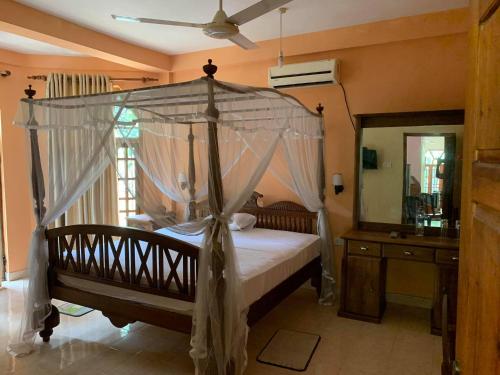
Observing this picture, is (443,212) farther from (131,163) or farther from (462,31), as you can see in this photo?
(131,163)

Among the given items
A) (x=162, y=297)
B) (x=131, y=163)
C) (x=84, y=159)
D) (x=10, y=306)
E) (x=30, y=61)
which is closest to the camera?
(x=162, y=297)

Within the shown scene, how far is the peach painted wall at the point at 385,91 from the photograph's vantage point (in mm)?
3695

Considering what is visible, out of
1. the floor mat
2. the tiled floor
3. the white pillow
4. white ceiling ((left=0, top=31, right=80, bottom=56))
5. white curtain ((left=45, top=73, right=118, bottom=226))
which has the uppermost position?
white ceiling ((left=0, top=31, right=80, bottom=56))

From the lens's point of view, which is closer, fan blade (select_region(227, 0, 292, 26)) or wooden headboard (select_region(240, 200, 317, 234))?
fan blade (select_region(227, 0, 292, 26))

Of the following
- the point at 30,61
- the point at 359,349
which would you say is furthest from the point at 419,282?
the point at 30,61

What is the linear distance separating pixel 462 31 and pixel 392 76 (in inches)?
28.6

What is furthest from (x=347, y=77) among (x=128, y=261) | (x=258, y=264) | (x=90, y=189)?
(x=90, y=189)

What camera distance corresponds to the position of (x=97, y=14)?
360 centimetres

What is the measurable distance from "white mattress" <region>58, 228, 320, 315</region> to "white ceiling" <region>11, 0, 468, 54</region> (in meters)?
2.16

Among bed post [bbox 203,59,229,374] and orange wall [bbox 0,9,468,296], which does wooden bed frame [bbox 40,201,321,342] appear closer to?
bed post [bbox 203,59,229,374]

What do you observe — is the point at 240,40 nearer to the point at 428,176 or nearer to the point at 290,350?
the point at 428,176

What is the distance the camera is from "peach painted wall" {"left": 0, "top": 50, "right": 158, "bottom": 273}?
4.59 meters

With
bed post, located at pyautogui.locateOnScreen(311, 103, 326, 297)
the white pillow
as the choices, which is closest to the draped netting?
bed post, located at pyautogui.locateOnScreen(311, 103, 326, 297)

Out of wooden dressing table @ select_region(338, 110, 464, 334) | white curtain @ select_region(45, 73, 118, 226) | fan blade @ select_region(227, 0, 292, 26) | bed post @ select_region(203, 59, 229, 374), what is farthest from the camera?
white curtain @ select_region(45, 73, 118, 226)
